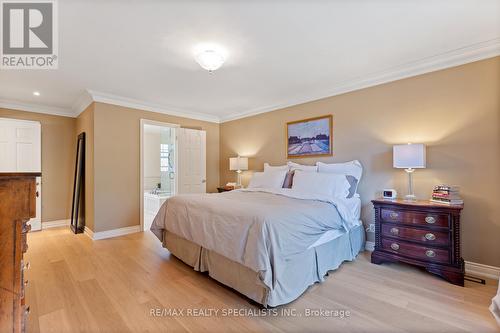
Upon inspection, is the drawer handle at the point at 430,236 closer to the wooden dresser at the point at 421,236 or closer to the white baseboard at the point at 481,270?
the wooden dresser at the point at 421,236

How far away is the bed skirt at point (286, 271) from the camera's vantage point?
1890mm

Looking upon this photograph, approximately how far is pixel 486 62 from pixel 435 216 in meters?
1.72

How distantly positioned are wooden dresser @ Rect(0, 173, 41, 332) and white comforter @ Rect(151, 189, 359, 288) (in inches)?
52.0

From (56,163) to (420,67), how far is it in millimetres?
6402

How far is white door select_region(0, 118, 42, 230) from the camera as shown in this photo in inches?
160

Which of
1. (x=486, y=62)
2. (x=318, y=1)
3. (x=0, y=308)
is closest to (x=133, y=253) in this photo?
(x=0, y=308)

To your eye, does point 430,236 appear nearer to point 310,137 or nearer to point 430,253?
point 430,253

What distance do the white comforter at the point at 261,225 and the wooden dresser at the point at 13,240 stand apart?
132 cm

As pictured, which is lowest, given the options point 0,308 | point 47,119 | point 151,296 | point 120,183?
point 151,296

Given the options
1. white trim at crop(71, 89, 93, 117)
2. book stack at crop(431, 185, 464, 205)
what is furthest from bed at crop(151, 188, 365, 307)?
white trim at crop(71, 89, 93, 117)

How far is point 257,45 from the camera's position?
7.80ft

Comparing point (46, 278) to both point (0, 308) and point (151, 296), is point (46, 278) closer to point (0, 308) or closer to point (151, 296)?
point (151, 296)

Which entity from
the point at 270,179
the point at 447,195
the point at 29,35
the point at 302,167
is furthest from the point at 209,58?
the point at 447,195

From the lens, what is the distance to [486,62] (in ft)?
7.99
